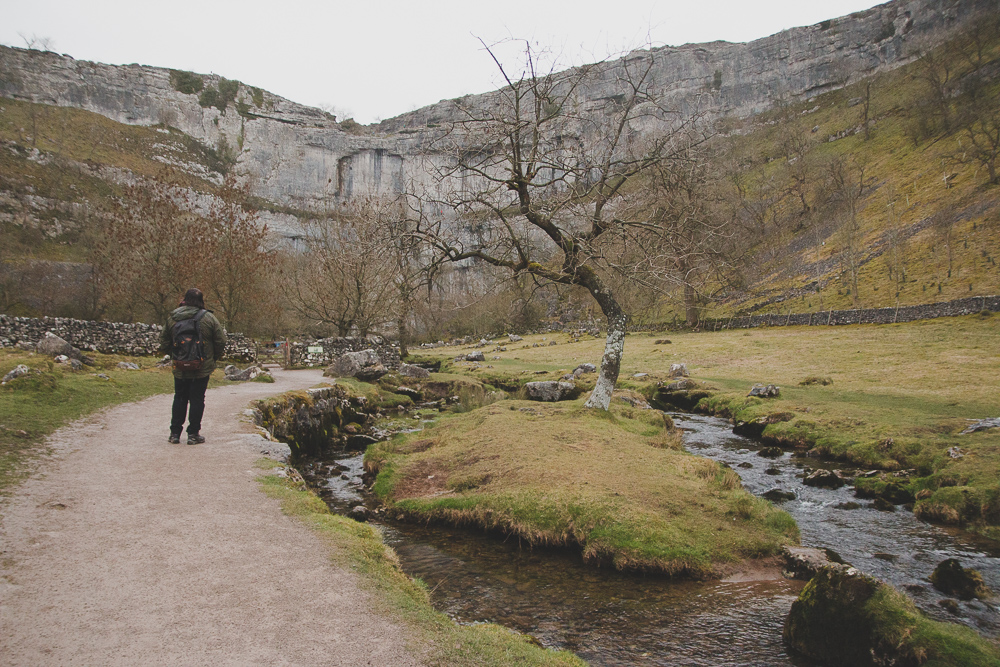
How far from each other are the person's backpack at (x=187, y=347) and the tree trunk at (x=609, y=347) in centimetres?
925

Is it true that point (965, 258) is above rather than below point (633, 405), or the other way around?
above

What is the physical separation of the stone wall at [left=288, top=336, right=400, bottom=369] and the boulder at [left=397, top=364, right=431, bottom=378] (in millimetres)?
1698

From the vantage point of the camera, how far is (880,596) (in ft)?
15.5

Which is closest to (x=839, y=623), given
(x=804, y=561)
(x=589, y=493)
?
(x=804, y=561)

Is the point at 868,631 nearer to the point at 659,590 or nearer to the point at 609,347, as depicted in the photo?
the point at 659,590

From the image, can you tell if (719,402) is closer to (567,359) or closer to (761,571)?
(761,571)

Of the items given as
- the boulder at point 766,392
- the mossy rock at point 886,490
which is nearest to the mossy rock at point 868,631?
the mossy rock at point 886,490

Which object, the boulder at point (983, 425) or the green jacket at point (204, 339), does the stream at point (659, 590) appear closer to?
the green jacket at point (204, 339)

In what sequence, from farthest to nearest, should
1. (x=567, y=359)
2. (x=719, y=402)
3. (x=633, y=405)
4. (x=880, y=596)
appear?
(x=567, y=359), (x=719, y=402), (x=633, y=405), (x=880, y=596)

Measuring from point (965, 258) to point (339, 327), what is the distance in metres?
46.3

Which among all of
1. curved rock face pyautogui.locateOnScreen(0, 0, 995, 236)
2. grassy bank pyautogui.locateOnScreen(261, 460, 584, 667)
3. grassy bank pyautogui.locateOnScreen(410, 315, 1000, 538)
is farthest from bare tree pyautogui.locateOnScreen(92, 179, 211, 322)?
curved rock face pyautogui.locateOnScreen(0, 0, 995, 236)

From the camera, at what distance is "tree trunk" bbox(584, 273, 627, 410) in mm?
13688

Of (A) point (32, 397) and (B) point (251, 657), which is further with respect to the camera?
(A) point (32, 397)

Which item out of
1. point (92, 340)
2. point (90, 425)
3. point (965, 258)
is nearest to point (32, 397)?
point (90, 425)
